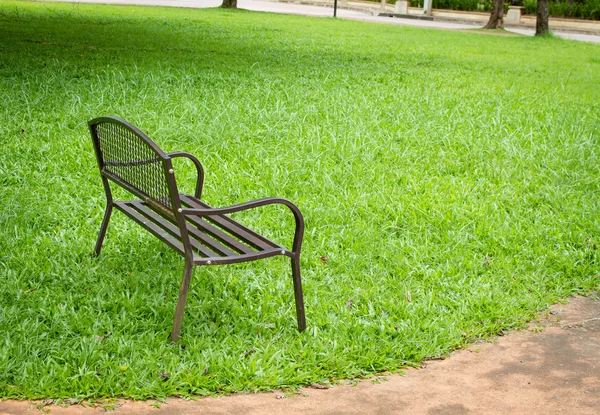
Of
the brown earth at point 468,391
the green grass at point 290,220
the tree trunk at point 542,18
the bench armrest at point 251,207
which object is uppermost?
the tree trunk at point 542,18

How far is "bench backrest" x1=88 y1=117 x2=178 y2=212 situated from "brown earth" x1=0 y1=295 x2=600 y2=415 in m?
1.01

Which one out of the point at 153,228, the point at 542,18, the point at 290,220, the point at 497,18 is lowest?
the point at 290,220

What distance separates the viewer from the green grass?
3.76 meters

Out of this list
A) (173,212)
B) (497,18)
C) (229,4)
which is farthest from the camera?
(229,4)

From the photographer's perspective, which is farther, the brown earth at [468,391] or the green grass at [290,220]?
the green grass at [290,220]

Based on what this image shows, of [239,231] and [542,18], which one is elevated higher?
[542,18]

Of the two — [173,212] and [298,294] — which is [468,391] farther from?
[173,212]

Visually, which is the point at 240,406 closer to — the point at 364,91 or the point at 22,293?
the point at 22,293

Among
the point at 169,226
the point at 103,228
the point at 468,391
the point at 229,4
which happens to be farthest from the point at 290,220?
the point at 229,4

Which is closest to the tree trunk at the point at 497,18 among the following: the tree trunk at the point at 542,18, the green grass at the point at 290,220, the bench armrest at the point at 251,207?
the tree trunk at the point at 542,18

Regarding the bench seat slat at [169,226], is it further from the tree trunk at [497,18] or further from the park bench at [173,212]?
the tree trunk at [497,18]

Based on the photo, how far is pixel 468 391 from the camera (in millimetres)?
3609

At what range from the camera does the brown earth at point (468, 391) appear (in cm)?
334

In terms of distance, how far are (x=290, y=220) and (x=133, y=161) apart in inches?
67.9
